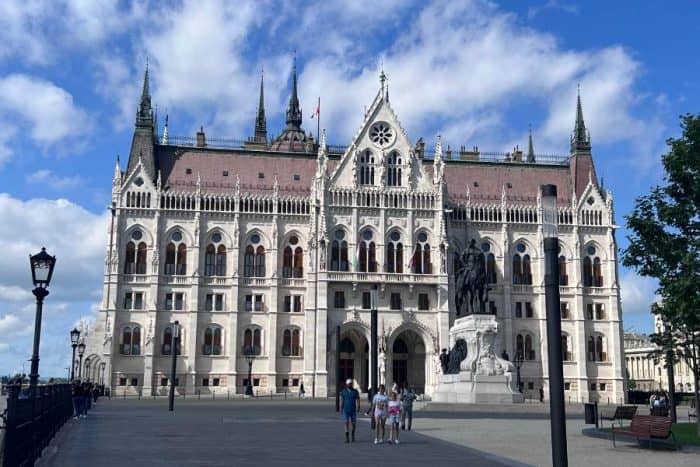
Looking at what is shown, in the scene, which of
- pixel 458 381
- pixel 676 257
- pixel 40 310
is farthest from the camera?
pixel 458 381

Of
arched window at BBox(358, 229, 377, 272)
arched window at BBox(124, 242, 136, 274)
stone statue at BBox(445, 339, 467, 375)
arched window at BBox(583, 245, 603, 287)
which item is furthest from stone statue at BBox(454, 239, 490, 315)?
arched window at BBox(583, 245, 603, 287)

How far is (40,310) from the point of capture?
1983 centimetres

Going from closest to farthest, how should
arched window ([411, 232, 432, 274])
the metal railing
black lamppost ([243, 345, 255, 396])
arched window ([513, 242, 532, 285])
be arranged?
the metal railing < black lamppost ([243, 345, 255, 396]) < arched window ([411, 232, 432, 274]) < arched window ([513, 242, 532, 285])

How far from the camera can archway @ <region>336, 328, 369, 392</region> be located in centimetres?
8000

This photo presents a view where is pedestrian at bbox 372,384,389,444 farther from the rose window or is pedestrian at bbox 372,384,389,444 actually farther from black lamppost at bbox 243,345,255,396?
the rose window

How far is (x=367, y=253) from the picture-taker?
8031cm

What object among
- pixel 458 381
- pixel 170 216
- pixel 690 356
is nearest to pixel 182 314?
pixel 170 216

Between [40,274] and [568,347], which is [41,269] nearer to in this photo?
[40,274]

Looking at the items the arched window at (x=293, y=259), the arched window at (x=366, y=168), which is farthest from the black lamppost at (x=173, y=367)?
the arched window at (x=366, y=168)

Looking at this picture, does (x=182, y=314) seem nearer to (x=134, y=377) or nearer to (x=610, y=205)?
(x=134, y=377)

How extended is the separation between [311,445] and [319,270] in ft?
177

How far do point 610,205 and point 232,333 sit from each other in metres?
43.0

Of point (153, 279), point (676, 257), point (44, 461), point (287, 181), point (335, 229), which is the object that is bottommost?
point (44, 461)

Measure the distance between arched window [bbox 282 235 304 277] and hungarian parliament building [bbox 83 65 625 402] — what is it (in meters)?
0.14
